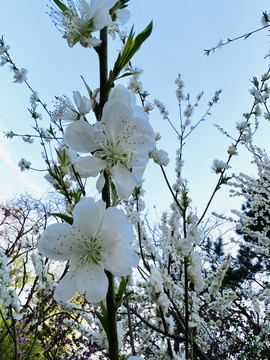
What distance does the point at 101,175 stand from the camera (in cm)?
71

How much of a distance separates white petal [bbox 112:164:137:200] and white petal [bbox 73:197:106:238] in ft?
0.18

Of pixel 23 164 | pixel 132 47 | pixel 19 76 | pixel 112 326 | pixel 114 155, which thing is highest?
pixel 19 76

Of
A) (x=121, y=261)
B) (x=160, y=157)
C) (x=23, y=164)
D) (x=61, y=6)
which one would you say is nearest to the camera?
(x=121, y=261)

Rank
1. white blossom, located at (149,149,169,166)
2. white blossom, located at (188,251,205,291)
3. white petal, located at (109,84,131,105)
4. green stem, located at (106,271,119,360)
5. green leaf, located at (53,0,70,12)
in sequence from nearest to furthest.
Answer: green stem, located at (106,271,119,360)
white petal, located at (109,84,131,105)
green leaf, located at (53,0,70,12)
white blossom, located at (188,251,205,291)
white blossom, located at (149,149,169,166)

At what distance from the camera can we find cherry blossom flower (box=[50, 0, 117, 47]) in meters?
0.75

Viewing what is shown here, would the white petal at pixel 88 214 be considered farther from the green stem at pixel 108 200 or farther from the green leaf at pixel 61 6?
the green leaf at pixel 61 6

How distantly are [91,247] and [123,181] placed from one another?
0.17 m

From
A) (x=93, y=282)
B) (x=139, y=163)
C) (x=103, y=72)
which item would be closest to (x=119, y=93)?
(x=103, y=72)

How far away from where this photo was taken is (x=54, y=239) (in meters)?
0.66

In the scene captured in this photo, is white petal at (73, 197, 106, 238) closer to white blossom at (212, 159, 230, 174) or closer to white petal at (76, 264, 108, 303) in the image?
white petal at (76, 264, 108, 303)

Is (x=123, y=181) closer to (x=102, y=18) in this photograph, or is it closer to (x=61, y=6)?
(x=102, y=18)

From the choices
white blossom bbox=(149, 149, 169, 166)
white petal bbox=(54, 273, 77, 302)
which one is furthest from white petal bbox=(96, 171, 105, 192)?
white blossom bbox=(149, 149, 169, 166)

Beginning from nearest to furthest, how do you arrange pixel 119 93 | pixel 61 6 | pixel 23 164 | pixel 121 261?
pixel 121 261
pixel 119 93
pixel 61 6
pixel 23 164

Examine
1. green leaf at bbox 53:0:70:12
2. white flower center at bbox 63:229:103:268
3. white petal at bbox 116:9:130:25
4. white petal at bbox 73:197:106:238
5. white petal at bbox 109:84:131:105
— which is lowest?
white flower center at bbox 63:229:103:268
